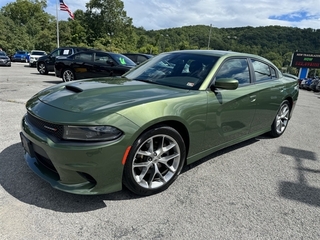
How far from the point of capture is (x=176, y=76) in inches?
130

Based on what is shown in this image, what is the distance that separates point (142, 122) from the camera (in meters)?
2.34

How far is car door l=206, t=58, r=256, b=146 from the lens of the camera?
3.09 meters

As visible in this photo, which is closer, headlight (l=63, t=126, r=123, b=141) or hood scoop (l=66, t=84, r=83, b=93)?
headlight (l=63, t=126, r=123, b=141)

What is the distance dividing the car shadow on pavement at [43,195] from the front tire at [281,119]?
10.9 ft

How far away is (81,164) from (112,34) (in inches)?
2684

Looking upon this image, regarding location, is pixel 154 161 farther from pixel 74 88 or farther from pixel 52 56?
pixel 52 56

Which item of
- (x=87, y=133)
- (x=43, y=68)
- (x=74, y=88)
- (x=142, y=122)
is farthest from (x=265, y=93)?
(x=43, y=68)

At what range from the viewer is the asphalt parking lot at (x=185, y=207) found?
2119mm

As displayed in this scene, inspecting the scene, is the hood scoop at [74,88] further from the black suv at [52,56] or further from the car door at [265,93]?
the black suv at [52,56]

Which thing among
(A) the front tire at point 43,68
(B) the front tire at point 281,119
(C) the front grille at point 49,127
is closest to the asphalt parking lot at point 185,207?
(C) the front grille at point 49,127

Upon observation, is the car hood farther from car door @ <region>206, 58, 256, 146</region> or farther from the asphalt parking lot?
the asphalt parking lot

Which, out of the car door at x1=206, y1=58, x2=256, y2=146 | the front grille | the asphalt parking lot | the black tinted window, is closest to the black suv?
the asphalt parking lot

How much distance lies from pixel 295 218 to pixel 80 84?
275 cm

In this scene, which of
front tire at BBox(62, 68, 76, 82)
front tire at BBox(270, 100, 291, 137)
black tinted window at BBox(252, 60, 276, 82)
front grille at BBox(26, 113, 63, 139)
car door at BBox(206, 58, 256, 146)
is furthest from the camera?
front tire at BBox(62, 68, 76, 82)
